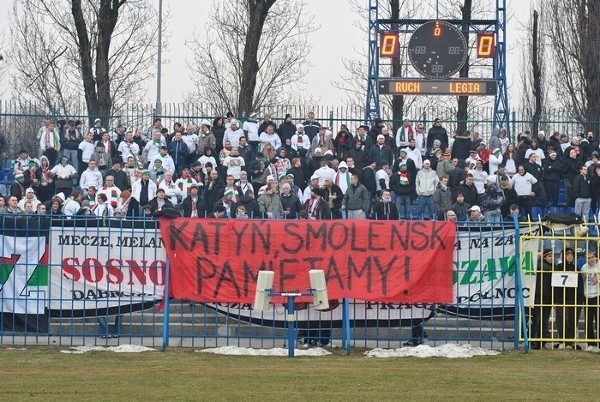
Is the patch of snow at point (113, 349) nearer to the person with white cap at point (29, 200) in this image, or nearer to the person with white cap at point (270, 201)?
the person with white cap at point (29, 200)

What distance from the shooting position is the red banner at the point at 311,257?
61.2 ft

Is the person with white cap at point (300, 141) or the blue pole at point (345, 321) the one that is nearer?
the blue pole at point (345, 321)

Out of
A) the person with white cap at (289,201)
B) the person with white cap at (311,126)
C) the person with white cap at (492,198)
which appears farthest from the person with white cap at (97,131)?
the person with white cap at (492,198)

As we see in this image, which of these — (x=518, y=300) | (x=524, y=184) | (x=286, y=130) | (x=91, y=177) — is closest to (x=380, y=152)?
(x=286, y=130)

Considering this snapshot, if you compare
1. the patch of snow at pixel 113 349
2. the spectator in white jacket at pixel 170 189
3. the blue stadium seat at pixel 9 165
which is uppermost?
the blue stadium seat at pixel 9 165

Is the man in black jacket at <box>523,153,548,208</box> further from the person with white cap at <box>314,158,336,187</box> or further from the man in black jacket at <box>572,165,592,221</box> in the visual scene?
the person with white cap at <box>314,158,336,187</box>

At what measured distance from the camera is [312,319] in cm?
1891

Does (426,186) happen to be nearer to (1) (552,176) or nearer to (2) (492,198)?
(2) (492,198)

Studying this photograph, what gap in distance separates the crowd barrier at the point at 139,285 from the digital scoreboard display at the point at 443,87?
15.1m

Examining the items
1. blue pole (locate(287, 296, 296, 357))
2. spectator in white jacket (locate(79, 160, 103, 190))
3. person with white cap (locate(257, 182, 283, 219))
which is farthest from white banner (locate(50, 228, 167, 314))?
spectator in white jacket (locate(79, 160, 103, 190))

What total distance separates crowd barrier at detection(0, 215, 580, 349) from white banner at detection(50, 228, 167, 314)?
2cm

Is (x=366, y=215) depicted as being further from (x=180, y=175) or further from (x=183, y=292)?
(x=183, y=292)

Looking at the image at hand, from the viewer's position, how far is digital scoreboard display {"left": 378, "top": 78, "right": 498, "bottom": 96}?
111 ft

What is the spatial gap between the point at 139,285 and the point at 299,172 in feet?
33.4
